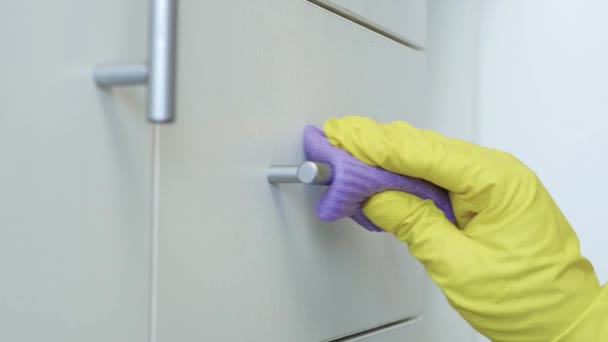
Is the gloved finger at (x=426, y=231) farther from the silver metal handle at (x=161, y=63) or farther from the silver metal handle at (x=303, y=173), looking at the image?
the silver metal handle at (x=161, y=63)

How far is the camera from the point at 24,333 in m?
0.30

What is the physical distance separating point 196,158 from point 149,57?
0.36 feet

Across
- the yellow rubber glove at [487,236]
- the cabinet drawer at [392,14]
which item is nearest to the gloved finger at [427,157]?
the yellow rubber glove at [487,236]

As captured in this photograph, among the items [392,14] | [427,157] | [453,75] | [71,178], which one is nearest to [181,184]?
[71,178]

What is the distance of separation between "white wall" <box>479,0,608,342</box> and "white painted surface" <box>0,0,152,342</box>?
26.9 inches

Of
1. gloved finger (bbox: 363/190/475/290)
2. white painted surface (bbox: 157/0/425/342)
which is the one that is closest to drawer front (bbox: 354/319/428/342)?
white painted surface (bbox: 157/0/425/342)

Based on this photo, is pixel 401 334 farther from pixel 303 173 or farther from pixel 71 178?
pixel 71 178

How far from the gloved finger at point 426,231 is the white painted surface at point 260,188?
6cm

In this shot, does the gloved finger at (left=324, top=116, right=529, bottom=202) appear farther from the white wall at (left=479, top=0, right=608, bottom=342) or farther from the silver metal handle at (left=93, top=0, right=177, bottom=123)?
the white wall at (left=479, top=0, right=608, bottom=342)

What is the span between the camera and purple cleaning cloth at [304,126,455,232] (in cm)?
47

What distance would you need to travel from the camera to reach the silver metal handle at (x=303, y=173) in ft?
1.46

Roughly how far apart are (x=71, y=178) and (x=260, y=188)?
16cm

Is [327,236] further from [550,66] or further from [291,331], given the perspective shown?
[550,66]

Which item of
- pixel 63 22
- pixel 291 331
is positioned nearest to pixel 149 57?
pixel 63 22
